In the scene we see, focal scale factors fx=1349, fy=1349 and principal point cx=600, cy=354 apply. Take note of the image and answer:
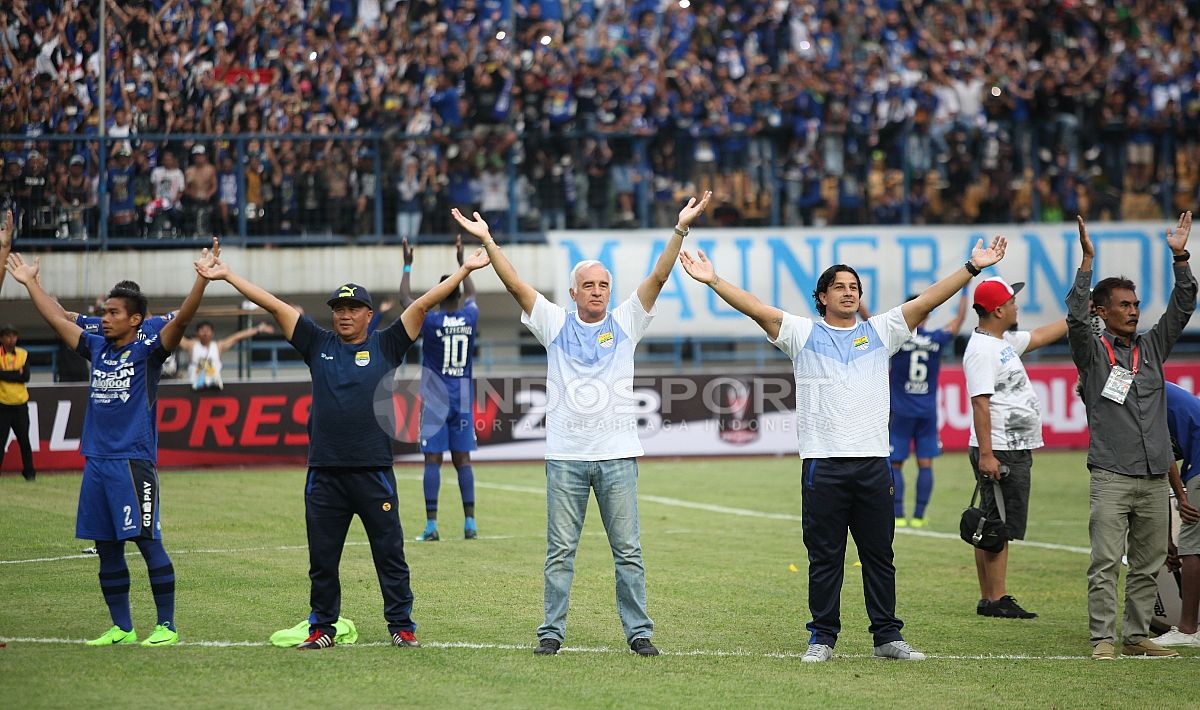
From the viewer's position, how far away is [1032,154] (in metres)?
23.7

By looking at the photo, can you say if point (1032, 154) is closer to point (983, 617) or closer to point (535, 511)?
point (535, 511)

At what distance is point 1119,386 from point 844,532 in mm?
2005

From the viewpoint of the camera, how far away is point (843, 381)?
7910 mm

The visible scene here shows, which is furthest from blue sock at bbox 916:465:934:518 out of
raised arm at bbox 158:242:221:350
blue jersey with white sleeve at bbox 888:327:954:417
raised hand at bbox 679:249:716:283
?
raised arm at bbox 158:242:221:350

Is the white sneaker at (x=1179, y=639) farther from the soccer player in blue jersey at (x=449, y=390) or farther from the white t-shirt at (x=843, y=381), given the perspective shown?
the soccer player in blue jersey at (x=449, y=390)

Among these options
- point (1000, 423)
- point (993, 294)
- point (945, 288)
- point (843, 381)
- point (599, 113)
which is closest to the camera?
point (945, 288)

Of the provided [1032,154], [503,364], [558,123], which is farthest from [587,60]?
[1032,154]

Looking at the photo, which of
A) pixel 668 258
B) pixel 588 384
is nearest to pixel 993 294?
pixel 668 258

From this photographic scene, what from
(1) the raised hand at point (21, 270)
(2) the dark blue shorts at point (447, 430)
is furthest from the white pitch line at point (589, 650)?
(2) the dark blue shorts at point (447, 430)

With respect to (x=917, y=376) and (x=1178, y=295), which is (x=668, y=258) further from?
(x=917, y=376)

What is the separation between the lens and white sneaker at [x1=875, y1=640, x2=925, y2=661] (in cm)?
793

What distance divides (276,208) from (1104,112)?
49.1ft

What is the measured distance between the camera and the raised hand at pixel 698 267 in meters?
7.83

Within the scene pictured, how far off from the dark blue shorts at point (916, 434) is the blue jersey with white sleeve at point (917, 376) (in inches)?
2.7
